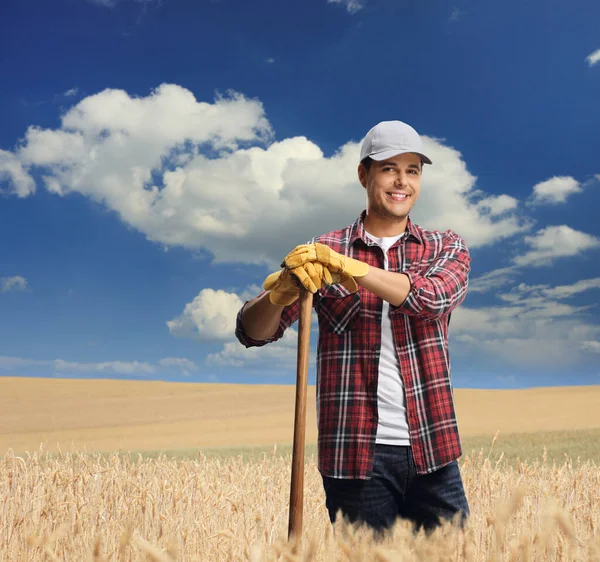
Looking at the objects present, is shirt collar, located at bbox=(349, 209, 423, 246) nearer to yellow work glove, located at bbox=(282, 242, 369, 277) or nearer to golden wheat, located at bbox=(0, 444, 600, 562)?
yellow work glove, located at bbox=(282, 242, 369, 277)

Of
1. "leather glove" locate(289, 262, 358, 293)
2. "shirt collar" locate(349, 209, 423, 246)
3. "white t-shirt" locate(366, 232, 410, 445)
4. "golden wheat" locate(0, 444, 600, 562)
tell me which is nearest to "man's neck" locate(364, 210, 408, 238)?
"shirt collar" locate(349, 209, 423, 246)

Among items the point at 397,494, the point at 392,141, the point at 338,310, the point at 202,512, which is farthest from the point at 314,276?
the point at 202,512

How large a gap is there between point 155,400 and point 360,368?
90.6 ft

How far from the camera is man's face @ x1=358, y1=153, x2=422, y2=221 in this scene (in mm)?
3066

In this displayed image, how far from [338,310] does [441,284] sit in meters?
0.50

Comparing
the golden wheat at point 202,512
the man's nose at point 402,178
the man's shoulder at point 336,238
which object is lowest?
the golden wheat at point 202,512

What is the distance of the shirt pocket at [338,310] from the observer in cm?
299

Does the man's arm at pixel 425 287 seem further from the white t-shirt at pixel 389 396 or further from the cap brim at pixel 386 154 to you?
the cap brim at pixel 386 154

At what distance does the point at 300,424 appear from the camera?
2367mm

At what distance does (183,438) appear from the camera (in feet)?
56.6

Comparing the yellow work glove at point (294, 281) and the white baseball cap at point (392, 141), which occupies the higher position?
the white baseball cap at point (392, 141)

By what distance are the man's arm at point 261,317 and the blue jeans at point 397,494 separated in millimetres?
761

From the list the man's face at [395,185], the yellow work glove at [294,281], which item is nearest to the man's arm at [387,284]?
the yellow work glove at [294,281]

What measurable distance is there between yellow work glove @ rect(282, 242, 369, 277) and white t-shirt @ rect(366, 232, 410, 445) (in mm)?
418
